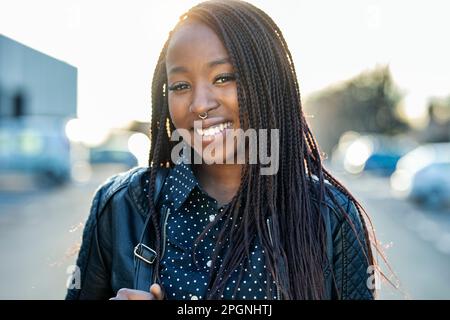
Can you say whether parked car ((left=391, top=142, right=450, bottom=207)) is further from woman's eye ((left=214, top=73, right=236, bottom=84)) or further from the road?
woman's eye ((left=214, top=73, right=236, bottom=84))

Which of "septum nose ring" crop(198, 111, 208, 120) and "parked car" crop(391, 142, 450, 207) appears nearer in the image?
"septum nose ring" crop(198, 111, 208, 120)

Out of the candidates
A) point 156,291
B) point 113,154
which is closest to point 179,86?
point 156,291

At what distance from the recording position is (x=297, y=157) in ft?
6.09

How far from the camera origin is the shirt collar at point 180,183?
6.18ft

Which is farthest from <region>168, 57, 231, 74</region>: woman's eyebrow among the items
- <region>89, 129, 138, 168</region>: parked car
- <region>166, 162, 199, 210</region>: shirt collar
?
<region>89, 129, 138, 168</region>: parked car

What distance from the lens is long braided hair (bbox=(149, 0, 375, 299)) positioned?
1728 mm

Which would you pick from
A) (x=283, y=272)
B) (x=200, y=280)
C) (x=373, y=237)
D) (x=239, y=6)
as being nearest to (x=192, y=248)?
(x=200, y=280)

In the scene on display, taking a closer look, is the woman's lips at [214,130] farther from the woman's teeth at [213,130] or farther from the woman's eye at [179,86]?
the woman's eye at [179,86]

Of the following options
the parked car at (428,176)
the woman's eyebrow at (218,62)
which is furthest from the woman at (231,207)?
the parked car at (428,176)

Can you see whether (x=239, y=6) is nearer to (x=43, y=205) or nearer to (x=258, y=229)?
(x=258, y=229)

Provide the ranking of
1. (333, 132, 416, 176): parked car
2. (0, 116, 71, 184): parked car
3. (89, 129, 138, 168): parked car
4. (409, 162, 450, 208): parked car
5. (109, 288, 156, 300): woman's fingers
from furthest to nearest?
1. (333, 132, 416, 176): parked car
2. (89, 129, 138, 168): parked car
3. (0, 116, 71, 184): parked car
4. (409, 162, 450, 208): parked car
5. (109, 288, 156, 300): woman's fingers

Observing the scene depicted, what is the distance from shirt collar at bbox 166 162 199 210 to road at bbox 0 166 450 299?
0.40 meters

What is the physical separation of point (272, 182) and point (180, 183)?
0.29 m
